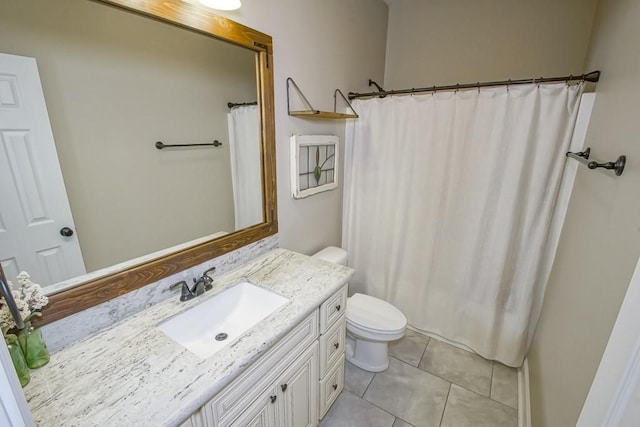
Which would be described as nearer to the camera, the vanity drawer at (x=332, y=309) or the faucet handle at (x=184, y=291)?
the faucet handle at (x=184, y=291)

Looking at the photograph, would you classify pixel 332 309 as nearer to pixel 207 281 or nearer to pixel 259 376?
pixel 259 376

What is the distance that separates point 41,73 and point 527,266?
2393mm

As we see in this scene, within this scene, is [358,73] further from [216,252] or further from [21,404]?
[21,404]

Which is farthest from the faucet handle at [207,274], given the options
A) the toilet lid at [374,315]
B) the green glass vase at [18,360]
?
the toilet lid at [374,315]

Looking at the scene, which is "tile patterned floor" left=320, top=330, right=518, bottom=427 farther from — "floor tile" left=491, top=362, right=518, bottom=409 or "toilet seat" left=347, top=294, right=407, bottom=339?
"toilet seat" left=347, top=294, right=407, bottom=339

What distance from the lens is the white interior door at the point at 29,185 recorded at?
76 cm

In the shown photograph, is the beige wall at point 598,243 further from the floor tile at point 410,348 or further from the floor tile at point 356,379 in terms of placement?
the floor tile at point 356,379

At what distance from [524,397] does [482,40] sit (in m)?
2.44

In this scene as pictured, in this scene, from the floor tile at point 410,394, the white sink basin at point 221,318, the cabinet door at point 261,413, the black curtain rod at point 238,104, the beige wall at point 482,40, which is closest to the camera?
the cabinet door at point 261,413

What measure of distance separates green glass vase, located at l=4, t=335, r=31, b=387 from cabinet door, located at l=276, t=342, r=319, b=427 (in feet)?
2.44

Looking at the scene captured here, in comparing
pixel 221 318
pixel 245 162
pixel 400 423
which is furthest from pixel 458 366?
pixel 245 162

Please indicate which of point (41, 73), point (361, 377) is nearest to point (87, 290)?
point (41, 73)

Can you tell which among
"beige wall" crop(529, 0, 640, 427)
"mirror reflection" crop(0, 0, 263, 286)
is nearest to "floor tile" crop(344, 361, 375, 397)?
"beige wall" crop(529, 0, 640, 427)

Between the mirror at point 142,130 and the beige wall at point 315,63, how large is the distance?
124 mm
